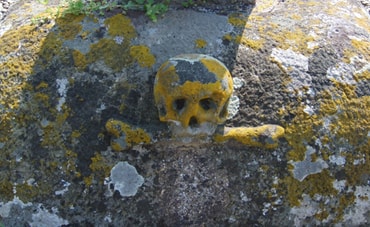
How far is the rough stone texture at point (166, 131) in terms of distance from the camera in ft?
8.66

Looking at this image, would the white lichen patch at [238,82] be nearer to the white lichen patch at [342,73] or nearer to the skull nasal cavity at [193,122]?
the skull nasal cavity at [193,122]

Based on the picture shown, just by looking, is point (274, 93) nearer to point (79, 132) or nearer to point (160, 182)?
point (160, 182)

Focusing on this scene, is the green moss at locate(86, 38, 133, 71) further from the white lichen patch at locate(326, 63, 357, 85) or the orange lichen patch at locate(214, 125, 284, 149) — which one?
the white lichen patch at locate(326, 63, 357, 85)

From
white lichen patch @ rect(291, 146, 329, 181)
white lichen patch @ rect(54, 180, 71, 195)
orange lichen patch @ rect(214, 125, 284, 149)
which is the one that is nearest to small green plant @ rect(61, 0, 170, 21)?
orange lichen patch @ rect(214, 125, 284, 149)

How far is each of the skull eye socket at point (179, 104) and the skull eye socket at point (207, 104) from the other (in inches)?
2.9

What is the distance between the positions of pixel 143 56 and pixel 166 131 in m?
0.37

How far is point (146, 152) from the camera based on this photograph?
104 inches

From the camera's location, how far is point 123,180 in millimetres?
2643

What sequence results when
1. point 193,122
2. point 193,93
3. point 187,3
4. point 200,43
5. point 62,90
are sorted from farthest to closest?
point 187,3
point 200,43
point 62,90
point 193,122
point 193,93

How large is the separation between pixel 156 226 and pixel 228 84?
669 mm

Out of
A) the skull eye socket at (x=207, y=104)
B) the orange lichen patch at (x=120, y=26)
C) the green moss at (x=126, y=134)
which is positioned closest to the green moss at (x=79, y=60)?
the orange lichen patch at (x=120, y=26)

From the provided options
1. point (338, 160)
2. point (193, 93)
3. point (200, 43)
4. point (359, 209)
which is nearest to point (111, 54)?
point (200, 43)

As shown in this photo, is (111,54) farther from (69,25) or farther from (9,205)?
(9,205)

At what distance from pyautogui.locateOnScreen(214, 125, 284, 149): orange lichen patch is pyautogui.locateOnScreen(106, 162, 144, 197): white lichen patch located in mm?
386
